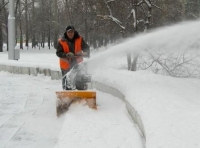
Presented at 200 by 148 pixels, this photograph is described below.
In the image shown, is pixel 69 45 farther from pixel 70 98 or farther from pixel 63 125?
pixel 63 125

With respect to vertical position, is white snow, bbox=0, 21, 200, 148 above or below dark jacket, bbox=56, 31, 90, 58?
below

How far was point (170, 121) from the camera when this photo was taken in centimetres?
462

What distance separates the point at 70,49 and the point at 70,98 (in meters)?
1.27

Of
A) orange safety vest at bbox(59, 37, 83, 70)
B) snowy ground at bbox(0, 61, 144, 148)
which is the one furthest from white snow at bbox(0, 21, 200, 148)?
orange safety vest at bbox(59, 37, 83, 70)

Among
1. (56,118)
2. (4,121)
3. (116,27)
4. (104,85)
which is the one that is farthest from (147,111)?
(116,27)

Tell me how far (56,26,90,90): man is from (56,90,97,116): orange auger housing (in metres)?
0.72

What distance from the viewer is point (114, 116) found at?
20.5 ft

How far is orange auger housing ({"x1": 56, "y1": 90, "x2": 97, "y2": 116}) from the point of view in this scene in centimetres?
660

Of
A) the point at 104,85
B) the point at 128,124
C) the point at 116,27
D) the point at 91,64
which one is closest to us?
the point at 128,124

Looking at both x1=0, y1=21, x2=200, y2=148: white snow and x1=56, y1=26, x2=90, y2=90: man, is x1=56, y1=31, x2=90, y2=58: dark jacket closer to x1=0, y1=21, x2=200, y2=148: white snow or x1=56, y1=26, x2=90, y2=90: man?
x1=56, y1=26, x2=90, y2=90: man

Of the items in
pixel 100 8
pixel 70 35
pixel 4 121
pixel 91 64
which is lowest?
pixel 4 121

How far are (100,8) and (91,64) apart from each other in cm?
827

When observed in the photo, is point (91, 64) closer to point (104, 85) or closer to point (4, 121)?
point (104, 85)

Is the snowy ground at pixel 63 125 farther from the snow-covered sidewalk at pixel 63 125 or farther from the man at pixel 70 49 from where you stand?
the man at pixel 70 49
